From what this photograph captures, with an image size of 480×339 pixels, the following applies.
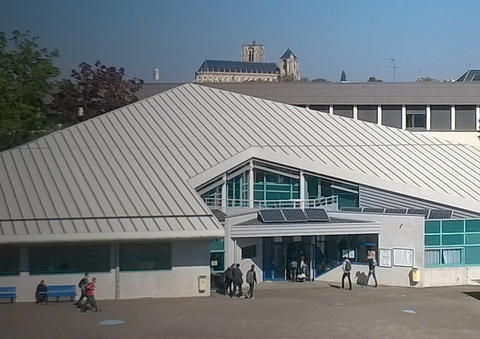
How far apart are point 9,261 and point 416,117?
31.7 meters

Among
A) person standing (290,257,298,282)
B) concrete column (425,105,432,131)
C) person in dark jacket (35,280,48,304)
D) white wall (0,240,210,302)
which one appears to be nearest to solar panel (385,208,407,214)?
person standing (290,257,298,282)

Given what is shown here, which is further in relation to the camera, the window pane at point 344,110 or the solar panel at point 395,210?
the window pane at point 344,110

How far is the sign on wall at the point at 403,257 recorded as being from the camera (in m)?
23.5

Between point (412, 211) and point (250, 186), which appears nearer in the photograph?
point (412, 211)

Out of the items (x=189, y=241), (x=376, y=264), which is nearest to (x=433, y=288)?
(x=376, y=264)

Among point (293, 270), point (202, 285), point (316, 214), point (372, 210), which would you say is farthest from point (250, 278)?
point (372, 210)

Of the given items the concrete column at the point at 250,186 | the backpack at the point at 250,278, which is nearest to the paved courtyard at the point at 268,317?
the backpack at the point at 250,278

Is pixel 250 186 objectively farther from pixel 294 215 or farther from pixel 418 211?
pixel 418 211

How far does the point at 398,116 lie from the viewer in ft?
151

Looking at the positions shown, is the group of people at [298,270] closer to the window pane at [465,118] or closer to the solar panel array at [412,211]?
the solar panel array at [412,211]

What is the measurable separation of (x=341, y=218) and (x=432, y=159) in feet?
18.4

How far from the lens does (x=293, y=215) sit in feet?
78.4

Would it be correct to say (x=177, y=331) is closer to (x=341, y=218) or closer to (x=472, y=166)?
(x=341, y=218)

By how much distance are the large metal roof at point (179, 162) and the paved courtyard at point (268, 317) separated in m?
2.18
